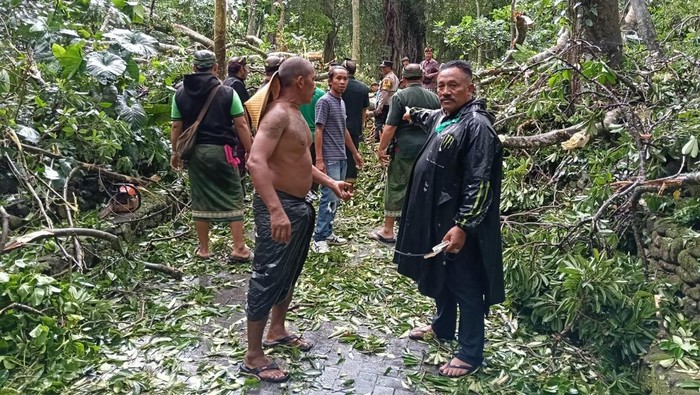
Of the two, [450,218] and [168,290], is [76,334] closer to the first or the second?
[168,290]

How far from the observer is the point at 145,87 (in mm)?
6871

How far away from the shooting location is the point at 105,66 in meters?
5.12

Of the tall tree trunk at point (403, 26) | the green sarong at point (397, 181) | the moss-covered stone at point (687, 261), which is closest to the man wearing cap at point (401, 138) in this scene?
the green sarong at point (397, 181)

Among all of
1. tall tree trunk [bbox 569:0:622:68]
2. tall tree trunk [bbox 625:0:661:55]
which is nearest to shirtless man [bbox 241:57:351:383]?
tall tree trunk [bbox 569:0:622:68]

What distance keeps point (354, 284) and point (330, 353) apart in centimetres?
123

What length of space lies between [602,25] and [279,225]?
5.06 meters

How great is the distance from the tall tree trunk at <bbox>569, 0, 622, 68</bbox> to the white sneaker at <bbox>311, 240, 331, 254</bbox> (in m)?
3.75

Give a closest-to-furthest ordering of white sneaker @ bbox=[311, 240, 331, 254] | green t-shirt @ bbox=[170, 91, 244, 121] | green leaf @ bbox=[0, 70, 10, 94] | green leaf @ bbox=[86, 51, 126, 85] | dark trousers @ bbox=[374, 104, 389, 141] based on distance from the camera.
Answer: green leaf @ bbox=[0, 70, 10, 94], green t-shirt @ bbox=[170, 91, 244, 121], green leaf @ bbox=[86, 51, 126, 85], white sneaker @ bbox=[311, 240, 331, 254], dark trousers @ bbox=[374, 104, 389, 141]

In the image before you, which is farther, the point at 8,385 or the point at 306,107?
the point at 306,107

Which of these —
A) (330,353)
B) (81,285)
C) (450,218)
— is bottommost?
(330,353)

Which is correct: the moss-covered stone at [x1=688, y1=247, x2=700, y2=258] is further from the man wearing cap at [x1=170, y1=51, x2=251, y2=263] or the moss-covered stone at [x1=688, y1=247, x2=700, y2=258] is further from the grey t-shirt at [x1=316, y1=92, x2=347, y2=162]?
the man wearing cap at [x1=170, y1=51, x2=251, y2=263]

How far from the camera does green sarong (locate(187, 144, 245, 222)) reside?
493 cm

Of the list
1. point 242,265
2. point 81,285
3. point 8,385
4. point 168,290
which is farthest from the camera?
point 242,265

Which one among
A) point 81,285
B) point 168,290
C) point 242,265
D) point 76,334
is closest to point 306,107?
point 242,265
